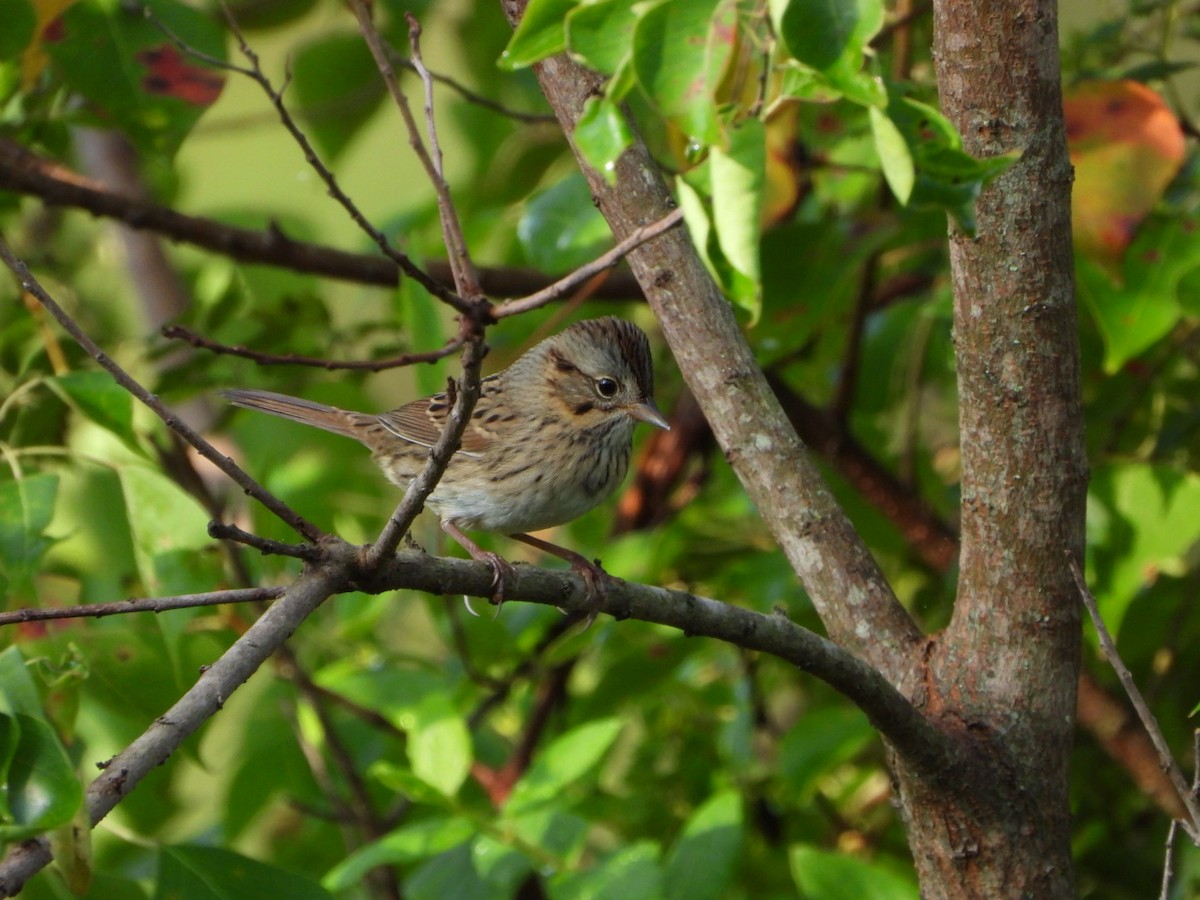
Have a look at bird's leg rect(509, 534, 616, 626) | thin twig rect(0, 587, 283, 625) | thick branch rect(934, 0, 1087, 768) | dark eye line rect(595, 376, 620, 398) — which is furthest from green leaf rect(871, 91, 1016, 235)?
dark eye line rect(595, 376, 620, 398)

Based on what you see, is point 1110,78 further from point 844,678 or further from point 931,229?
point 844,678

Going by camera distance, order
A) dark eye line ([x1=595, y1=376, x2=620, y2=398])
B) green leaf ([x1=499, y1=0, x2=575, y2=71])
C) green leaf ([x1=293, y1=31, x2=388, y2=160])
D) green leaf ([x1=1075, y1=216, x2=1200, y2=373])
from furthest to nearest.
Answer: green leaf ([x1=293, y1=31, x2=388, y2=160]), dark eye line ([x1=595, y1=376, x2=620, y2=398]), green leaf ([x1=1075, y1=216, x2=1200, y2=373]), green leaf ([x1=499, y1=0, x2=575, y2=71])

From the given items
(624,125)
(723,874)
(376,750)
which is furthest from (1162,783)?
(624,125)

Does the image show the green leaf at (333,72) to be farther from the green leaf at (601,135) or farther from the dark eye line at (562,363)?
the green leaf at (601,135)

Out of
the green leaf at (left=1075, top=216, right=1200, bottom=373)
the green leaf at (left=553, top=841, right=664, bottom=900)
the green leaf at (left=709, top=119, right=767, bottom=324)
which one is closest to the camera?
the green leaf at (left=709, top=119, right=767, bottom=324)

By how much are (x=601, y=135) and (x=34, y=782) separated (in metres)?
1.03

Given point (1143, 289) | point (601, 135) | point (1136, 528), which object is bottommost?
point (1136, 528)

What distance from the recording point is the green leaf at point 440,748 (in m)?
3.09

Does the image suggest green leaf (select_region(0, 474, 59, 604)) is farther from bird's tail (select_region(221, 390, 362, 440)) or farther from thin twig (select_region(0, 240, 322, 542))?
bird's tail (select_region(221, 390, 362, 440))

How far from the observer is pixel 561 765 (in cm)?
304

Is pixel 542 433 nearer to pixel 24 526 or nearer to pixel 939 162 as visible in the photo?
pixel 24 526

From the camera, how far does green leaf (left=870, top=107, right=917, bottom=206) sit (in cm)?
146

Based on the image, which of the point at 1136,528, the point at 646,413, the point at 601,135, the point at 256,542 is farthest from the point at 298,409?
the point at 601,135

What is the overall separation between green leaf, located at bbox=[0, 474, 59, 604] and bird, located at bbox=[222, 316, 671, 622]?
108 cm
